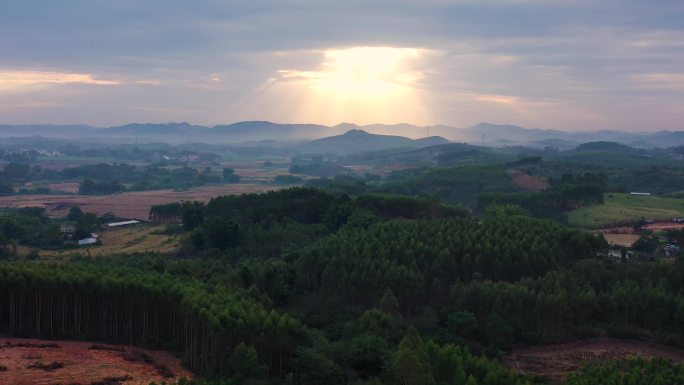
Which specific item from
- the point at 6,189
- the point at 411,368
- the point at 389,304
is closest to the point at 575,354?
the point at 389,304

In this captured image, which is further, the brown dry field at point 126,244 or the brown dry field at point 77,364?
the brown dry field at point 126,244

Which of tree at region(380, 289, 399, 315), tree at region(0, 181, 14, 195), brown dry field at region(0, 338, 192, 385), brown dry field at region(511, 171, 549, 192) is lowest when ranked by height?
tree at region(0, 181, 14, 195)

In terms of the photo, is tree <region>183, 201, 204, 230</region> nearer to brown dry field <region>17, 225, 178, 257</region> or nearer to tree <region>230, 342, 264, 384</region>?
brown dry field <region>17, 225, 178, 257</region>

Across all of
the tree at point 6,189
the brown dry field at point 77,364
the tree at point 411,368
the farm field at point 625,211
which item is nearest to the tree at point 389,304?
the tree at point 411,368

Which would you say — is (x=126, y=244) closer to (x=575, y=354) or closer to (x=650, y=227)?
(x=575, y=354)

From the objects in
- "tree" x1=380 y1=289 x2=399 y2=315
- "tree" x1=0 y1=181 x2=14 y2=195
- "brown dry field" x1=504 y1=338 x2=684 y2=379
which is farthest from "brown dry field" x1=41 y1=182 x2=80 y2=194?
"brown dry field" x1=504 y1=338 x2=684 y2=379

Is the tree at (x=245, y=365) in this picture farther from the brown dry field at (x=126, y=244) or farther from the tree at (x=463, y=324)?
the brown dry field at (x=126, y=244)
